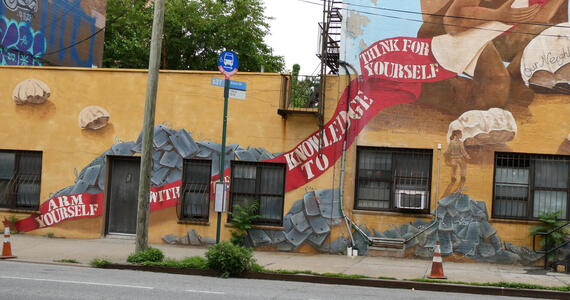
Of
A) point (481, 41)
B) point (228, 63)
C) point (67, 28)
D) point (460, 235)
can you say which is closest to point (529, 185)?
point (460, 235)

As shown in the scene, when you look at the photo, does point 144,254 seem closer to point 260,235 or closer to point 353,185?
point 260,235

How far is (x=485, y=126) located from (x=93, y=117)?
1015 cm

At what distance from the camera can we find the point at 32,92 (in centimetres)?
1678

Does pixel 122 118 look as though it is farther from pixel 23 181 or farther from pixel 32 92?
pixel 23 181

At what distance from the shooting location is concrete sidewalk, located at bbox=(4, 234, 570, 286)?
39.2 feet

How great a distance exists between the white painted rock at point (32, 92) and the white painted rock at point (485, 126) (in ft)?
35.8

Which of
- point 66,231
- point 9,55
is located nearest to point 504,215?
point 66,231

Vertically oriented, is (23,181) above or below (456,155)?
below

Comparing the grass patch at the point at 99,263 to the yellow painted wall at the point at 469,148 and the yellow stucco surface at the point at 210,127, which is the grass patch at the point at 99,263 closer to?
the yellow stucco surface at the point at 210,127

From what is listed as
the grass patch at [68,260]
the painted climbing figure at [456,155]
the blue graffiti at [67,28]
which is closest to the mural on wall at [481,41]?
the painted climbing figure at [456,155]

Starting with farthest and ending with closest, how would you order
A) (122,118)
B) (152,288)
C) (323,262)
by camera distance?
(122,118) < (323,262) < (152,288)

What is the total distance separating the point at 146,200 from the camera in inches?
500

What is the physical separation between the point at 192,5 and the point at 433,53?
22.4m

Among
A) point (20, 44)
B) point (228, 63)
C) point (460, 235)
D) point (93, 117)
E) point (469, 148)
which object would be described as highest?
point (20, 44)
